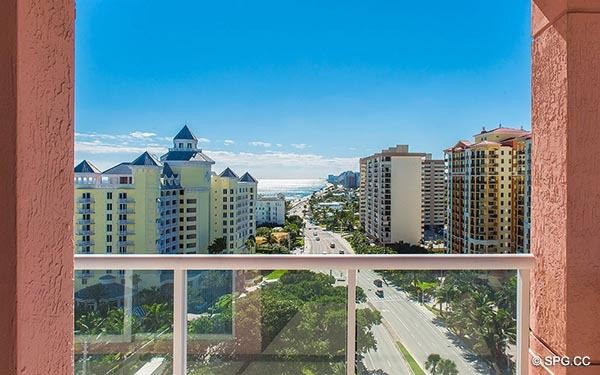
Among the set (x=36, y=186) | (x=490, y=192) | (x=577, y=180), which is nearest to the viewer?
(x=36, y=186)

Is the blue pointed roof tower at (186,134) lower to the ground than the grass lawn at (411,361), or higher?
higher

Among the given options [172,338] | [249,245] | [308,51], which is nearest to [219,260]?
[249,245]

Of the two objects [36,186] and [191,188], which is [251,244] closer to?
[191,188]

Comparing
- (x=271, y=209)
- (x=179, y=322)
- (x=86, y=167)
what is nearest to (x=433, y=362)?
(x=271, y=209)

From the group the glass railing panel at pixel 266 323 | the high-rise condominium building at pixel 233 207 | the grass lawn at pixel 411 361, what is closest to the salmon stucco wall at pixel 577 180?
the grass lawn at pixel 411 361

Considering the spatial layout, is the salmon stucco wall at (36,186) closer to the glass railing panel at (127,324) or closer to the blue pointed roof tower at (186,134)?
the glass railing panel at (127,324)

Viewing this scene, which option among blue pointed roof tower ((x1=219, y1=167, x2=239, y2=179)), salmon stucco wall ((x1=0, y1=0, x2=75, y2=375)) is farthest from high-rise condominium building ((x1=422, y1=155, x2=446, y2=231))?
salmon stucco wall ((x1=0, y1=0, x2=75, y2=375))

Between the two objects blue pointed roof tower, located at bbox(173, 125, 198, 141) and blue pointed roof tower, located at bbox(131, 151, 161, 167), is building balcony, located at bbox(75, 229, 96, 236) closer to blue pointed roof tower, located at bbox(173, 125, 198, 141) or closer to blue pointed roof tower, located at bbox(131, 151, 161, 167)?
blue pointed roof tower, located at bbox(131, 151, 161, 167)
